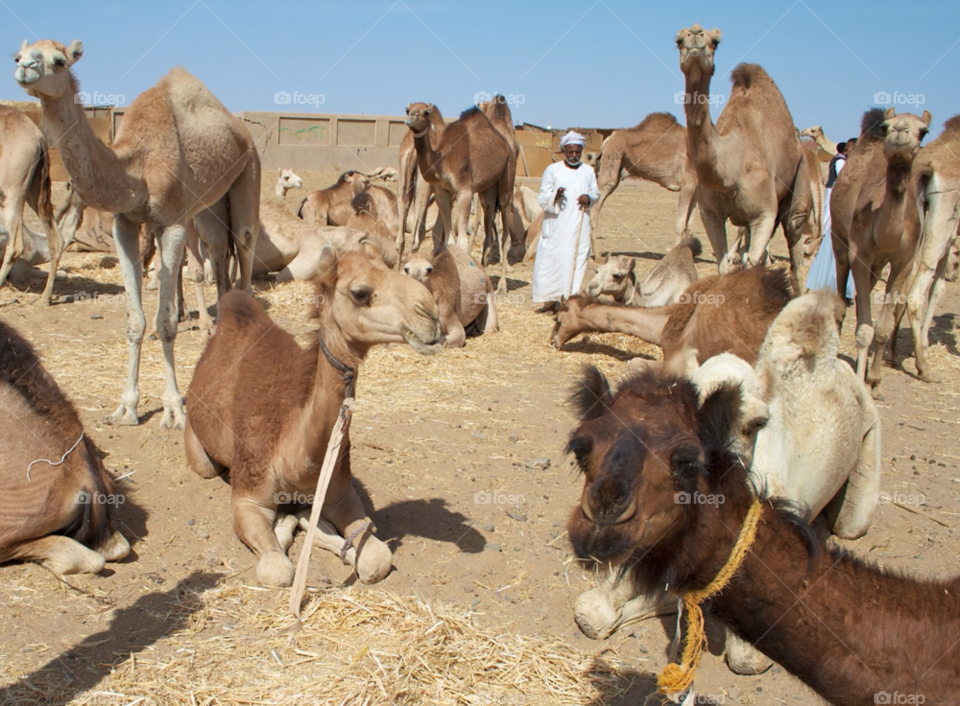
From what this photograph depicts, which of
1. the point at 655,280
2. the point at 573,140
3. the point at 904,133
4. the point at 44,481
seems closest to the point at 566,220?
the point at 573,140

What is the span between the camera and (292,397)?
4285 mm

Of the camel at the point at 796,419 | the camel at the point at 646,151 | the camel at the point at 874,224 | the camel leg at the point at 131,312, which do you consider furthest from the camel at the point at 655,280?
the camel at the point at 646,151

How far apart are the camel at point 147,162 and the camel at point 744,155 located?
4190 millimetres

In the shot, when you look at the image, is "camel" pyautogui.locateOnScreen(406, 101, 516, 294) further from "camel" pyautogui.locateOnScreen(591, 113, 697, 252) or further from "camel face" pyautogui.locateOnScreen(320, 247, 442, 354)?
"camel face" pyautogui.locateOnScreen(320, 247, 442, 354)

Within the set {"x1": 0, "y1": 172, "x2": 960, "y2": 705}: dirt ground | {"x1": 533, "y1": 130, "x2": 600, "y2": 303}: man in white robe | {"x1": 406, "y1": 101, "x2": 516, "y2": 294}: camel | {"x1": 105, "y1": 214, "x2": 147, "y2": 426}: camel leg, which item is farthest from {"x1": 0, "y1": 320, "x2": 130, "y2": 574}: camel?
{"x1": 406, "y1": 101, "x2": 516, "y2": 294}: camel

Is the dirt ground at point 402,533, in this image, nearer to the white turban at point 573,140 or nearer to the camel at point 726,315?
the camel at point 726,315

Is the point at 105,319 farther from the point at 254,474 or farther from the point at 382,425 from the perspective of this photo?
the point at 254,474

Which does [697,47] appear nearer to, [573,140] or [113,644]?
[573,140]

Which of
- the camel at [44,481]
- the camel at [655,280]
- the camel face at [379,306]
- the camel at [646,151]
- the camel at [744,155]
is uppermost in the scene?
the camel at [646,151]

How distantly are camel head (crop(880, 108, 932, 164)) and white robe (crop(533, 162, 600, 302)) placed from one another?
170 inches

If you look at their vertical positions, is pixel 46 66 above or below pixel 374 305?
above

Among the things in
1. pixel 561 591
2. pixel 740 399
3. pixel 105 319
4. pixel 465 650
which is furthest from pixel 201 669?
pixel 105 319

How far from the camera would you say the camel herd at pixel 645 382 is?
2.32m

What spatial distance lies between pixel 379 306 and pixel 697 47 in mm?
4920
